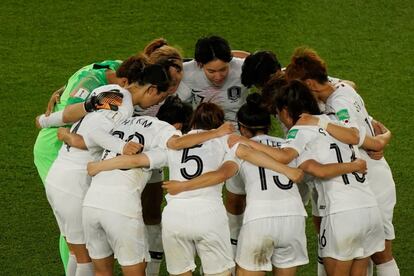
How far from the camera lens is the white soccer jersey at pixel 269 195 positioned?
636 cm

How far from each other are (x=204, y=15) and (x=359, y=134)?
571cm

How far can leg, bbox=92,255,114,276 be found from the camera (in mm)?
6543

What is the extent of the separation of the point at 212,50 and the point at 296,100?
112cm

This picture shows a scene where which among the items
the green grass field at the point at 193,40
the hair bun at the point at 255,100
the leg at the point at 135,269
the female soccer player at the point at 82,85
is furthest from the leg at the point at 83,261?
the green grass field at the point at 193,40

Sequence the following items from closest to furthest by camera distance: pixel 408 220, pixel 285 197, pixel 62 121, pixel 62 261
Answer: pixel 285 197 < pixel 62 121 < pixel 62 261 < pixel 408 220

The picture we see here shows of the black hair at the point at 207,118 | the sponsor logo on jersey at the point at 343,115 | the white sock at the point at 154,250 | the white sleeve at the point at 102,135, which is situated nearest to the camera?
the white sleeve at the point at 102,135

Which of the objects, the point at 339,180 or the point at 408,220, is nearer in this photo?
the point at 339,180

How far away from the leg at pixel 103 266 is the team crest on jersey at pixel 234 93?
1867 millimetres

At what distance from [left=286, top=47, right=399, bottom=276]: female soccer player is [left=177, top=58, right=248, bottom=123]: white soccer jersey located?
0.95 m

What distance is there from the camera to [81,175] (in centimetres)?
674

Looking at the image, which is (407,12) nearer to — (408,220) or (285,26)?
(285,26)

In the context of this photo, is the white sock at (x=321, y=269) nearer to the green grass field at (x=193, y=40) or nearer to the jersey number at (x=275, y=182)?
the jersey number at (x=275, y=182)

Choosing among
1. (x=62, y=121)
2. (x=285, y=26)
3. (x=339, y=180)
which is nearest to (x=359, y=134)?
(x=339, y=180)

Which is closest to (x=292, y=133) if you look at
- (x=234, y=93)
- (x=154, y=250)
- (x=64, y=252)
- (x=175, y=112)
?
(x=175, y=112)
